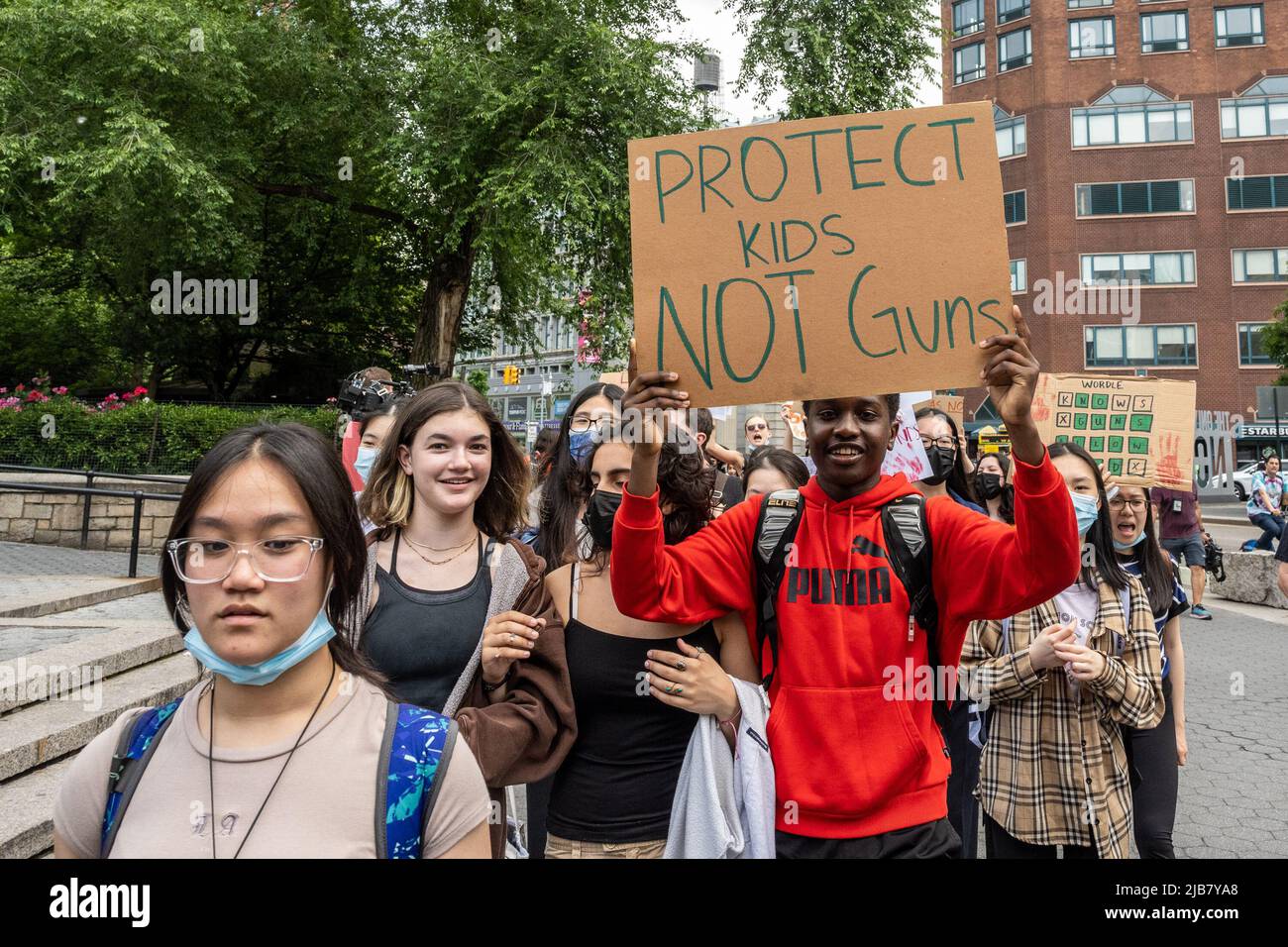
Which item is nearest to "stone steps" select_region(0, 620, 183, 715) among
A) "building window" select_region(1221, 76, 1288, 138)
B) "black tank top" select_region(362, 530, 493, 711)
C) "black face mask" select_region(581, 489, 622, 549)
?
"black tank top" select_region(362, 530, 493, 711)

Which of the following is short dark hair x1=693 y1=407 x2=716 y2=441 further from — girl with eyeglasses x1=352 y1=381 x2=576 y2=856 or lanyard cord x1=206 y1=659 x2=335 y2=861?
lanyard cord x1=206 y1=659 x2=335 y2=861

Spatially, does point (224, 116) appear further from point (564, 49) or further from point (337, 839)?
point (337, 839)

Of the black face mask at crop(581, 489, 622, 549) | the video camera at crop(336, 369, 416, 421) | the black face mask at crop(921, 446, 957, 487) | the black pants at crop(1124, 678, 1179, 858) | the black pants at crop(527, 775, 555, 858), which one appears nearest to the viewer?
the black face mask at crop(581, 489, 622, 549)

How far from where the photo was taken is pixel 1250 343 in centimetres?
4038

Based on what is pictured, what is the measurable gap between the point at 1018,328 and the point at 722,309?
697 millimetres

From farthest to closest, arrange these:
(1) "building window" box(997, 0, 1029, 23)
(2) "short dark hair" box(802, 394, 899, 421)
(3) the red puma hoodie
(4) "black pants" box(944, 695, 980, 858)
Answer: (1) "building window" box(997, 0, 1029, 23) < (4) "black pants" box(944, 695, 980, 858) < (2) "short dark hair" box(802, 394, 899, 421) < (3) the red puma hoodie

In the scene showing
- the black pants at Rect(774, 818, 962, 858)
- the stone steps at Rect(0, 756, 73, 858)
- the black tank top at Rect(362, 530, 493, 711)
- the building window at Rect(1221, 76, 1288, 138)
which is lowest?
the stone steps at Rect(0, 756, 73, 858)

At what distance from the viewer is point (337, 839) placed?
1479 mm

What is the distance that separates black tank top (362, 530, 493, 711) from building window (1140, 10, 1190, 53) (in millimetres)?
49713

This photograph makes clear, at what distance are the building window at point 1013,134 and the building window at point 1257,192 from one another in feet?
28.8

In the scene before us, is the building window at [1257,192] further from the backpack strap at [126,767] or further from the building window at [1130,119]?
the backpack strap at [126,767]

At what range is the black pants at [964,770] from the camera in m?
3.82

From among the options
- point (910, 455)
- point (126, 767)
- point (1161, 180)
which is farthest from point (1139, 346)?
point (126, 767)

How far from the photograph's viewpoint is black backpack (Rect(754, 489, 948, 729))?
2.14m
